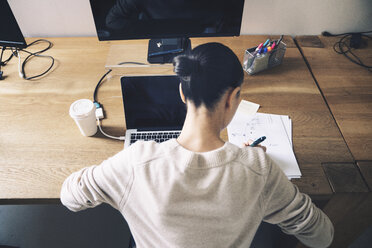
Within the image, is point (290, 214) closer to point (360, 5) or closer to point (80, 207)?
point (80, 207)

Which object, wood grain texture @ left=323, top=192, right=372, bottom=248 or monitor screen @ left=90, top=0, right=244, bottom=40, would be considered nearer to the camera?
wood grain texture @ left=323, top=192, right=372, bottom=248

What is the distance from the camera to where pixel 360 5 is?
4.46 ft

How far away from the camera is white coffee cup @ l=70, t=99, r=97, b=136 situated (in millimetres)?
895

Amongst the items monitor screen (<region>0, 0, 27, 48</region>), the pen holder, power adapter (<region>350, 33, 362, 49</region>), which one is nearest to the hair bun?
the pen holder

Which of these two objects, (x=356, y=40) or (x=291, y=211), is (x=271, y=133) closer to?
(x=291, y=211)

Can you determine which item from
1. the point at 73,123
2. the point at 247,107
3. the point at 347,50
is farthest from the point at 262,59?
the point at 73,123

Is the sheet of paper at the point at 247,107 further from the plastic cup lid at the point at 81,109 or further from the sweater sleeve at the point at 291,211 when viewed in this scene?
the plastic cup lid at the point at 81,109

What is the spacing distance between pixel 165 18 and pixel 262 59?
1.57 feet

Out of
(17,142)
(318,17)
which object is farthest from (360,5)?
(17,142)

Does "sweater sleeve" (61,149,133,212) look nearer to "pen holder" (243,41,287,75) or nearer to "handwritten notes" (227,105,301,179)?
"handwritten notes" (227,105,301,179)

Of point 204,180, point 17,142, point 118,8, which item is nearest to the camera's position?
point 204,180

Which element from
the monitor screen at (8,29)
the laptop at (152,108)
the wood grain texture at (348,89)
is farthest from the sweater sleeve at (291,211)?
the monitor screen at (8,29)

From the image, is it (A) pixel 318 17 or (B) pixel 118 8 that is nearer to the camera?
(B) pixel 118 8

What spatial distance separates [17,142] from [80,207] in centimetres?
40
